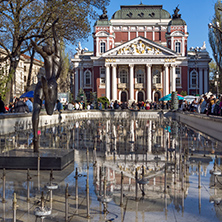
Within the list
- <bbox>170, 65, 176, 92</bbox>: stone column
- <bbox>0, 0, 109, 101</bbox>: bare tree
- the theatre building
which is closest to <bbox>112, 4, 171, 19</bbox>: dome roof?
the theatre building

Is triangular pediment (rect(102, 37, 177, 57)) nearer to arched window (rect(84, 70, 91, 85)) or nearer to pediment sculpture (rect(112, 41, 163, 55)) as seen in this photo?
pediment sculpture (rect(112, 41, 163, 55))

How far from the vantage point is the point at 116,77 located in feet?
226

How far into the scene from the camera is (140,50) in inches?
2618

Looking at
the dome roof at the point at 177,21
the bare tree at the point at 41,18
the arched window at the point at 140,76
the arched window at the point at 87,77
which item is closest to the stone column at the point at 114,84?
the arched window at the point at 140,76

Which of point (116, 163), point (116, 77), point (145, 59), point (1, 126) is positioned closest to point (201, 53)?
point (145, 59)

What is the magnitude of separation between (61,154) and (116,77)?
203 feet

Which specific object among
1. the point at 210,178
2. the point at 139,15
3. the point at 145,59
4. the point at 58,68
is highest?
the point at 139,15

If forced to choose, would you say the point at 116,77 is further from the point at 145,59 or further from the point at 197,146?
the point at 197,146

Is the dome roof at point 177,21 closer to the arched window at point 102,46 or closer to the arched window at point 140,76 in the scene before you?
the arched window at point 140,76

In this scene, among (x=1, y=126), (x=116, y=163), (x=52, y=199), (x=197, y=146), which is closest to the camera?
(x=52, y=199)

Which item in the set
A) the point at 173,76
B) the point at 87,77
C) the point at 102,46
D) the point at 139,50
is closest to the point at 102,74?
the point at 87,77

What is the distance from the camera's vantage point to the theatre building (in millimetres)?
66438

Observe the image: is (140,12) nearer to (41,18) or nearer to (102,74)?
(102,74)

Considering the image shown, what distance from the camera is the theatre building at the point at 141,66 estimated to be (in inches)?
2616
